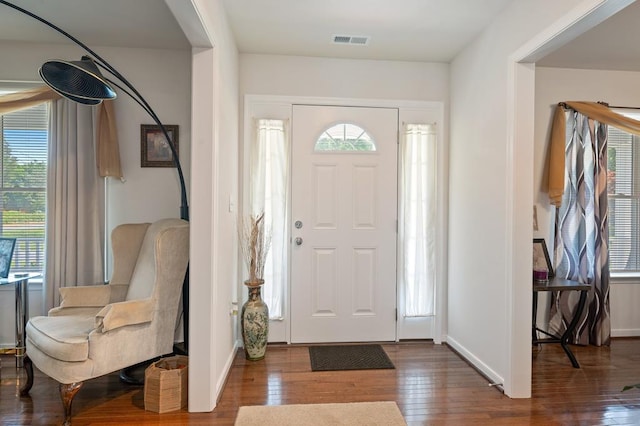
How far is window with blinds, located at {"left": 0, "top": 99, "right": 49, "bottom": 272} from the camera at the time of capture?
311 centimetres

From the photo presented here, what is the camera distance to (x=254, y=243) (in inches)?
121

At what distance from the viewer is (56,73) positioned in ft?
6.82

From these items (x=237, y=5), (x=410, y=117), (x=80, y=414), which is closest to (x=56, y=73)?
(x=237, y=5)

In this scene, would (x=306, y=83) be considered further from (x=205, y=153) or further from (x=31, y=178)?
(x=31, y=178)

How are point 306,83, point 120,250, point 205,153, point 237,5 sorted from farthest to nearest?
1. point 306,83
2. point 120,250
3. point 237,5
4. point 205,153

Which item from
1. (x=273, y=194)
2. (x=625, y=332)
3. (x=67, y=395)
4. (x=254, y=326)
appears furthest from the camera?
(x=625, y=332)

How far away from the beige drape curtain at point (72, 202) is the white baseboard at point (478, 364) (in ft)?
9.85

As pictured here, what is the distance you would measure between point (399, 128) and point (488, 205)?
1129 millimetres

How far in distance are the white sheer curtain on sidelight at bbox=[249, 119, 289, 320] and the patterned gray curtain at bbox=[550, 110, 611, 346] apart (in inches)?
98.2

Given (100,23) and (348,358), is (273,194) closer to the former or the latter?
(348,358)

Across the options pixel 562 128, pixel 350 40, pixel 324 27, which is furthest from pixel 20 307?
pixel 562 128

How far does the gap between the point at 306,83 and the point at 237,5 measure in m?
0.95

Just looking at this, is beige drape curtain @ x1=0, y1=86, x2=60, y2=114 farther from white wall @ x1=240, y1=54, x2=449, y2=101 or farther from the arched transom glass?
the arched transom glass

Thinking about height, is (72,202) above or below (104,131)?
below
